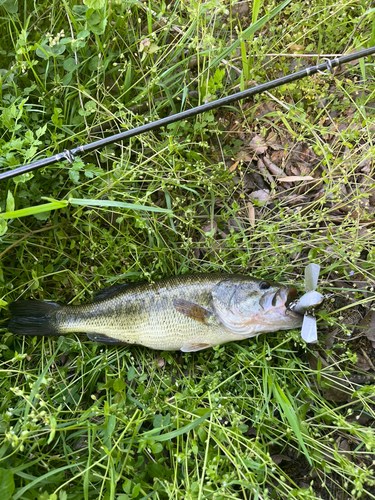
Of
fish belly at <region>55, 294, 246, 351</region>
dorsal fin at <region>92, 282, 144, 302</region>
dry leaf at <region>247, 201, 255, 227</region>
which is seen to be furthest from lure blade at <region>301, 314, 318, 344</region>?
dorsal fin at <region>92, 282, 144, 302</region>

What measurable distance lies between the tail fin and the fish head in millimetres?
1419

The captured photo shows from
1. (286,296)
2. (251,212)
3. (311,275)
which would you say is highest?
(251,212)

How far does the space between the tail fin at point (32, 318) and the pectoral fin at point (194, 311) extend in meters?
1.10

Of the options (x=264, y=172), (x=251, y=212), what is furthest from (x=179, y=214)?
(x=264, y=172)

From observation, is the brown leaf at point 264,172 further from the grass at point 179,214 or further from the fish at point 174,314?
the fish at point 174,314

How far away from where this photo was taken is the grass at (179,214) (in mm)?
2824

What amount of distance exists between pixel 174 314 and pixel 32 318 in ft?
4.03

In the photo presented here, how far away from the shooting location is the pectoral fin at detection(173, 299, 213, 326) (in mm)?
2902

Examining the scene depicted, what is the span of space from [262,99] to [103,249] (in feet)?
6.89

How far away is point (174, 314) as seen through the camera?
9.58 ft

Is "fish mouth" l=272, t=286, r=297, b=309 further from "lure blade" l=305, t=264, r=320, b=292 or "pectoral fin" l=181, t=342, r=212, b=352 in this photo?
"pectoral fin" l=181, t=342, r=212, b=352

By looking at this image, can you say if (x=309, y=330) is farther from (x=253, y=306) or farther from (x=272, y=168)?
(x=272, y=168)

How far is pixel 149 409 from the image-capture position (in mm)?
2752

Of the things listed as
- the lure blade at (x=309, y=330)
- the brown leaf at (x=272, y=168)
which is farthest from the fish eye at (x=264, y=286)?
the brown leaf at (x=272, y=168)
